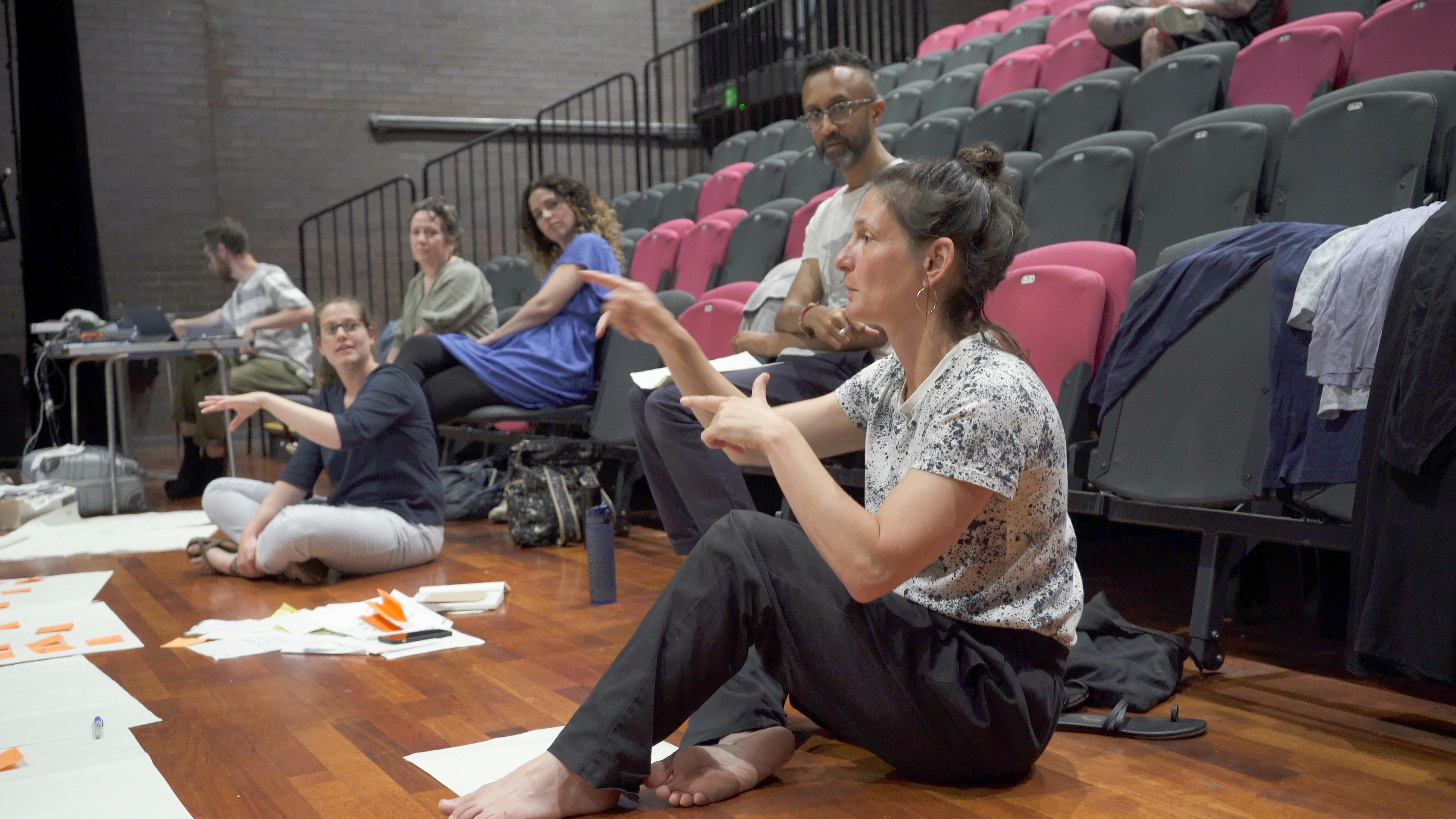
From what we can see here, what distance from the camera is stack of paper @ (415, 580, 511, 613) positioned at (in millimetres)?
2842

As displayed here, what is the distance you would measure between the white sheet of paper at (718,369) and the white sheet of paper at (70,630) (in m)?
1.29

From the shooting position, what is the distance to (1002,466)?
1.36m

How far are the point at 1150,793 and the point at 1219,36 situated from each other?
373 cm

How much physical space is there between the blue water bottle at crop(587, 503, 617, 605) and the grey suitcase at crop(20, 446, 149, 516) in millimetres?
3075

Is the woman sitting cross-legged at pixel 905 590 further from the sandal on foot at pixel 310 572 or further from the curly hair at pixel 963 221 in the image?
the sandal on foot at pixel 310 572

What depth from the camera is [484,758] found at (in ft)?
5.77

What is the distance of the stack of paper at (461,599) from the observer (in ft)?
9.32

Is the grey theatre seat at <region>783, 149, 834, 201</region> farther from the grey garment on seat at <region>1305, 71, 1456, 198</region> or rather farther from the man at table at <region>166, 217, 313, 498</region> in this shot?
the grey garment on seat at <region>1305, 71, 1456, 198</region>

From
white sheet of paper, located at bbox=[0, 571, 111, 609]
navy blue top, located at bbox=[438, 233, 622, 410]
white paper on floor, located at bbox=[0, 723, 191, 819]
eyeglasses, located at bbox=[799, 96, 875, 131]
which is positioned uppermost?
eyeglasses, located at bbox=[799, 96, 875, 131]

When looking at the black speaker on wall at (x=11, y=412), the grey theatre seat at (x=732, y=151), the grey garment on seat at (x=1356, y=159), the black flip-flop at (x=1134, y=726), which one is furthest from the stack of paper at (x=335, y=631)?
the grey theatre seat at (x=732, y=151)

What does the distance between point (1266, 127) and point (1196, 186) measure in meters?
0.26

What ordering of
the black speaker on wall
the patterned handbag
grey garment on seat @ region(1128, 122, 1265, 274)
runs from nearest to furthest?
grey garment on seat @ region(1128, 122, 1265, 274) → the patterned handbag → the black speaker on wall

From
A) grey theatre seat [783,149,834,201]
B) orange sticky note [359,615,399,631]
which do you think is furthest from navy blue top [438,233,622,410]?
grey theatre seat [783,149,834,201]

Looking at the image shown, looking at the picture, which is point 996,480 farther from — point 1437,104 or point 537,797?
point 1437,104
